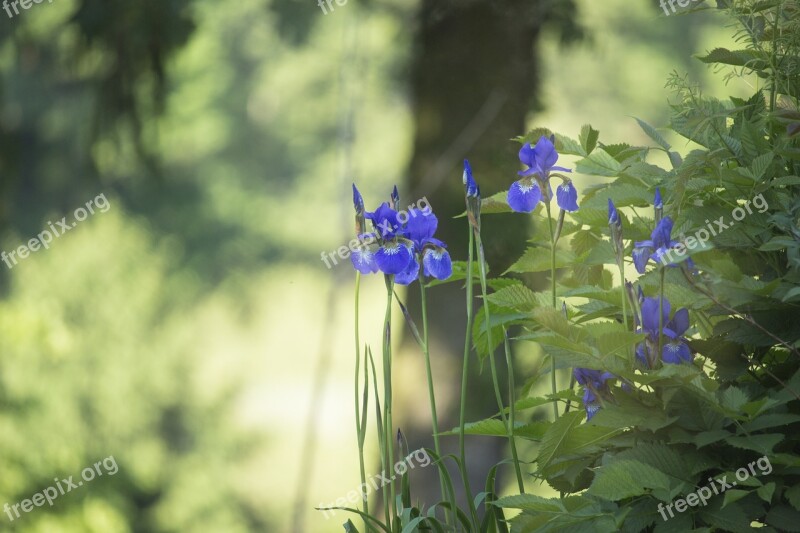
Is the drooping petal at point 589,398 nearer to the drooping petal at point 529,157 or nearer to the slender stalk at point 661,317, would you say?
the slender stalk at point 661,317

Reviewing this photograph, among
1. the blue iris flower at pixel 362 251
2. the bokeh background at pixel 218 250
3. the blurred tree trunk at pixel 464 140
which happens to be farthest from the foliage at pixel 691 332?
the bokeh background at pixel 218 250

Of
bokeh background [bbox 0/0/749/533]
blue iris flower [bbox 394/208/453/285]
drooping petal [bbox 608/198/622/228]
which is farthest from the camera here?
bokeh background [bbox 0/0/749/533]

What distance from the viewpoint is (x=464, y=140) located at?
2.58 metres

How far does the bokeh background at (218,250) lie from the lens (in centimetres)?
319

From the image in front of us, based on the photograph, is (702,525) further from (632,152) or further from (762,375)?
(632,152)

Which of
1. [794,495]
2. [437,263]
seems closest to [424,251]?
[437,263]

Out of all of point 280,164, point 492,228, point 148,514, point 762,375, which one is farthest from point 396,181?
point 762,375

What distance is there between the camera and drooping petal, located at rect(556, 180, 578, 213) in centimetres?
100

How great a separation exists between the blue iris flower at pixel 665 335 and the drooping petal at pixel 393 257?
27 cm

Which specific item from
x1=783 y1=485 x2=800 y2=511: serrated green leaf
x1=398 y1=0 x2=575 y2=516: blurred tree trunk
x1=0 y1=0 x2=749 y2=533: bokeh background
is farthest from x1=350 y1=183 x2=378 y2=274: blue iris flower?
x1=0 y1=0 x2=749 y2=533: bokeh background

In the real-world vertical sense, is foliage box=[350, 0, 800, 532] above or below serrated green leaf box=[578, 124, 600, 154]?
below

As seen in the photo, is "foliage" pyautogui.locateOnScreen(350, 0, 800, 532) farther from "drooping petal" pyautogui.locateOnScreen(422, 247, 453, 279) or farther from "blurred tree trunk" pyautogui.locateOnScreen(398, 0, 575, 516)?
"blurred tree trunk" pyautogui.locateOnScreen(398, 0, 575, 516)

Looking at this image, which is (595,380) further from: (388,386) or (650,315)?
(388,386)

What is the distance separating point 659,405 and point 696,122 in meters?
0.34
